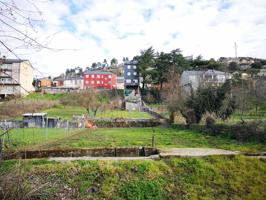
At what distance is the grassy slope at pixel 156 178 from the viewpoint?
782 cm

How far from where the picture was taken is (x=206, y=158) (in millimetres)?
9703

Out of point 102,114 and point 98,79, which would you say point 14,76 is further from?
point 98,79

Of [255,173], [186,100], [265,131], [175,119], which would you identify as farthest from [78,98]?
[255,173]

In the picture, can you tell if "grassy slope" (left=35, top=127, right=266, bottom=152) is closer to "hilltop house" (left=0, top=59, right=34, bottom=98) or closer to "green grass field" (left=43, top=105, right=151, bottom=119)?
"hilltop house" (left=0, top=59, right=34, bottom=98)

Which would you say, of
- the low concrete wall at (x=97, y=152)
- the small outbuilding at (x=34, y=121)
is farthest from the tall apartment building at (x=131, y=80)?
the low concrete wall at (x=97, y=152)

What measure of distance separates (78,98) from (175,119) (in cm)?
1914

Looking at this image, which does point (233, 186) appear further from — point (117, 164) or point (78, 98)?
point (78, 98)

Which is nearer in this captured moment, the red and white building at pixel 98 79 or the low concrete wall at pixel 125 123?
the low concrete wall at pixel 125 123

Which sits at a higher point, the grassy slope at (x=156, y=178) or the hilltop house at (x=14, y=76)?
the hilltop house at (x=14, y=76)

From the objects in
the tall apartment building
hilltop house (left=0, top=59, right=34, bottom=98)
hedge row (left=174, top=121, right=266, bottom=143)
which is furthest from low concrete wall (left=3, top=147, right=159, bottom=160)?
the tall apartment building

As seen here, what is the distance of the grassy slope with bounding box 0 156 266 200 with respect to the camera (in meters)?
7.82

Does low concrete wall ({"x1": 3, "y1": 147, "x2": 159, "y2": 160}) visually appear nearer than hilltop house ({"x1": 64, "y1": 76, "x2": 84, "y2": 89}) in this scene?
Yes

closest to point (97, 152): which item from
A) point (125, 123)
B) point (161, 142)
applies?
point (161, 142)

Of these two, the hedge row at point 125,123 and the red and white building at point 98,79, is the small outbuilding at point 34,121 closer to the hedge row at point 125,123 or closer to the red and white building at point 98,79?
the hedge row at point 125,123
